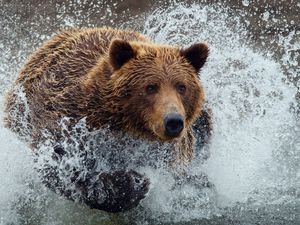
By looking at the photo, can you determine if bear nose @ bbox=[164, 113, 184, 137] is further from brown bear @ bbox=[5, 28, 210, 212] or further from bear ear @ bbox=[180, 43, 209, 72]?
bear ear @ bbox=[180, 43, 209, 72]

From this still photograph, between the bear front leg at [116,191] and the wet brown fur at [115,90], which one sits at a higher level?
the wet brown fur at [115,90]

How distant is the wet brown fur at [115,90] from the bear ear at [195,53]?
36mm

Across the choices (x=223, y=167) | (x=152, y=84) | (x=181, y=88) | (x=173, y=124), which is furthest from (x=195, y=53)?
(x=223, y=167)

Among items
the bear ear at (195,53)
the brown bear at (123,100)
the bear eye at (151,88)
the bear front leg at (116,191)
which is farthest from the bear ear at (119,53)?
the bear front leg at (116,191)

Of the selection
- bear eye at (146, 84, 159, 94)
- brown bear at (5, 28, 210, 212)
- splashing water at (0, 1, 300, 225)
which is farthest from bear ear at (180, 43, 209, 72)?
splashing water at (0, 1, 300, 225)

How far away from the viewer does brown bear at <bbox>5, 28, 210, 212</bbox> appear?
6219mm

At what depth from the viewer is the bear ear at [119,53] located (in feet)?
20.8

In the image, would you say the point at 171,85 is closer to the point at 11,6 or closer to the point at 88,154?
the point at 88,154

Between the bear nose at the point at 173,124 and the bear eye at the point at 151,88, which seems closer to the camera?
the bear nose at the point at 173,124

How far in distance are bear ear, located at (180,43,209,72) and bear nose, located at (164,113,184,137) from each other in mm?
884

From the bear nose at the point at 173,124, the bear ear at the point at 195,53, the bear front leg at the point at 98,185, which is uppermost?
the bear ear at the point at 195,53

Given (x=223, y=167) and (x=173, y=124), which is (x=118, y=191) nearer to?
(x=173, y=124)

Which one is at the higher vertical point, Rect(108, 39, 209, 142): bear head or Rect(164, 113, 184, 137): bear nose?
Rect(108, 39, 209, 142): bear head

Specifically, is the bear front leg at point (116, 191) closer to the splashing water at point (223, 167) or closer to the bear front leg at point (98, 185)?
the bear front leg at point (98, 185)
